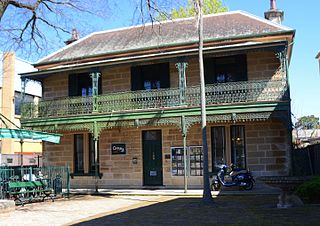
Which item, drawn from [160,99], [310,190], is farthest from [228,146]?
[310,190]

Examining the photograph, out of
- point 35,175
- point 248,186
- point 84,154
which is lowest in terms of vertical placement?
point 248,186

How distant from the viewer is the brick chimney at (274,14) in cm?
2003

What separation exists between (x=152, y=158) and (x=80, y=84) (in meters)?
5.51

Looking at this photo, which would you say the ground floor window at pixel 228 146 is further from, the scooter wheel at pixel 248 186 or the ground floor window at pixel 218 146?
the scooter wheel at pixel 248 186

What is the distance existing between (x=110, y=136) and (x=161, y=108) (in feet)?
12.3

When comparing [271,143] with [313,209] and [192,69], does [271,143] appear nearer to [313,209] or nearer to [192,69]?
[192,69]

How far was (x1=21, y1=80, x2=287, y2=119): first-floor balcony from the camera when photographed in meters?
16.1

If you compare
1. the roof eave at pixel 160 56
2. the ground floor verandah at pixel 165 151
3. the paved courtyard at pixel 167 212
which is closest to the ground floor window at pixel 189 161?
the ground floor verandah at pixel 165 151

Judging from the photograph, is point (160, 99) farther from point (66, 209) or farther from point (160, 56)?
point (66, 209)

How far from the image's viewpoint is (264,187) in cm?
1611

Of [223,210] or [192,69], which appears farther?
[192,69]

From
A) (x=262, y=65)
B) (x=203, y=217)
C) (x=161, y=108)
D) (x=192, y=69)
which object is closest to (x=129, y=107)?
(x=161, y=108)

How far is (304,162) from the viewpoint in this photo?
1591cm

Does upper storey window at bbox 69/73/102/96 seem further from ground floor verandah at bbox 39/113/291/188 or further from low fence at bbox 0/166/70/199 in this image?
low fence at bbox 0/166/70/199
